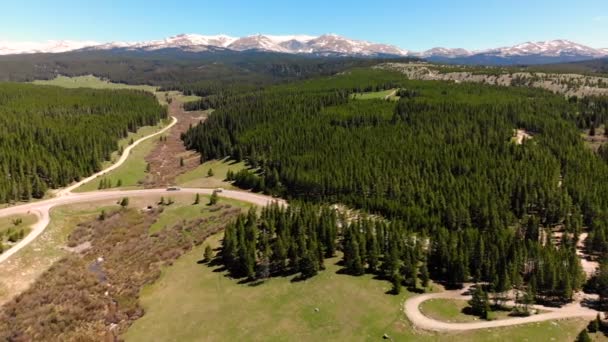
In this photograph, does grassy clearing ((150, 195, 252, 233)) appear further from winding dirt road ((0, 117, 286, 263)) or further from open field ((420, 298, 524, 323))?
open field ((420, 298, 524, 323))

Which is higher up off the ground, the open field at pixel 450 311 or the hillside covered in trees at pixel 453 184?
the hillside covered in trees at pixel 453 184

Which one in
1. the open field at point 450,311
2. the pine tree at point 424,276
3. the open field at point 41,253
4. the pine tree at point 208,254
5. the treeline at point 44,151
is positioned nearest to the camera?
the open field at point 450,311

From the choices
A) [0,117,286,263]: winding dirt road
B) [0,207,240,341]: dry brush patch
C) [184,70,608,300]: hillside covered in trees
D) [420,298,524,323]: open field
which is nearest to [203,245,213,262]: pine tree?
[0,207,240,341]: dry brush patch

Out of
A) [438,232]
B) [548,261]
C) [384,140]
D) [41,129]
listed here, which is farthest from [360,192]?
[41,129]

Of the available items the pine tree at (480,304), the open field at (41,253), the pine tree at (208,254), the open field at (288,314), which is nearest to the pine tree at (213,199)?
the pine tree at (208,254)

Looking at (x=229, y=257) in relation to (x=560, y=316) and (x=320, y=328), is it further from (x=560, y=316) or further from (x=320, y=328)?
(x=560, y=316)

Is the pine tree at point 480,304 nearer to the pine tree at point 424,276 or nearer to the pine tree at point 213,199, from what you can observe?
the pine tree at point 424,276

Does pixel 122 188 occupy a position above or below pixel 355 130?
below
